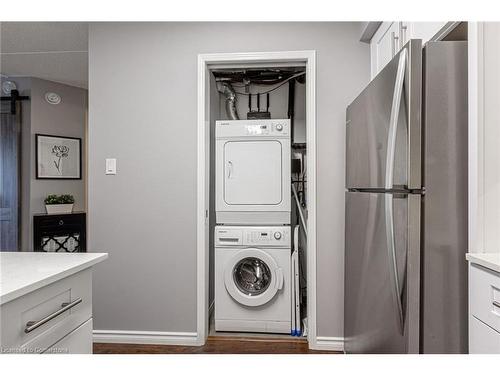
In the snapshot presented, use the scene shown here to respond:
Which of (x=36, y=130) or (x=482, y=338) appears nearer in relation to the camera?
(x=482, y=338)

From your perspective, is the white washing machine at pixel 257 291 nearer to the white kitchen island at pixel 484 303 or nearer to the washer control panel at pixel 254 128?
the washer control panel at pixel 254 128

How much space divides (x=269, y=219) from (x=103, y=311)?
1.39 m

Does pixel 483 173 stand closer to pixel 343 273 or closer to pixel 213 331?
pixel 343 273

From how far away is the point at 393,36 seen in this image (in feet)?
5.80

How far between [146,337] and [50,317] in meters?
1.62

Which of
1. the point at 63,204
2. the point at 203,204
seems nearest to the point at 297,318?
the point at 203,204

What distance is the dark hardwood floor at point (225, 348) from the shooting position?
2.26 m

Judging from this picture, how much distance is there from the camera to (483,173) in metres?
1.12

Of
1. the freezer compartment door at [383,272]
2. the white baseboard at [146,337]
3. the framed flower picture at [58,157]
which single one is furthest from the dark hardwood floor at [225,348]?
the framed flower picture at [58,157]

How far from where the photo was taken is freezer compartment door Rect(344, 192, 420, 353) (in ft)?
3.87

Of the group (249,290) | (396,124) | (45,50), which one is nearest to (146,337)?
(249,290)

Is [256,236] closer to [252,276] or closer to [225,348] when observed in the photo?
[252,276]

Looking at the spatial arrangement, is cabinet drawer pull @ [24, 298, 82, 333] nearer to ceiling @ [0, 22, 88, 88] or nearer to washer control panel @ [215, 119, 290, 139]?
washer control panel @ [215, 119, 290, 139]

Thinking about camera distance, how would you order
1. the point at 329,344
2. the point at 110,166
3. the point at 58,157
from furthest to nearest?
1. the point at 58,157
2. the point at 110,166
3. the point at 329,344
